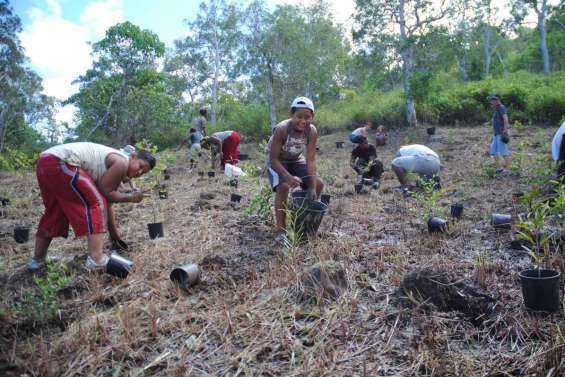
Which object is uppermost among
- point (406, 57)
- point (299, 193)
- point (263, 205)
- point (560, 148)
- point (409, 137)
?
point (406, 57)

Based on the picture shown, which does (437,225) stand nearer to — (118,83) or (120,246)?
(120,246)

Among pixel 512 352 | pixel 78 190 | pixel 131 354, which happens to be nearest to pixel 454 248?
pixel 512 352

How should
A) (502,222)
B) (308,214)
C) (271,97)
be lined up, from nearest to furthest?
1. (308,214)
2. (502,222)
3. (271,97)

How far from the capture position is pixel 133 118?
21391mm

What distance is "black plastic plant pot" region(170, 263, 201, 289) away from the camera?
2.93m

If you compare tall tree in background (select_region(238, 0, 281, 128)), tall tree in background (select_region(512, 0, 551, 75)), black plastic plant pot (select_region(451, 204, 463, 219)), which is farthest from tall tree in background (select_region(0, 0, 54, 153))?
tall tree in background (select_region(512, 0, 551, 75))

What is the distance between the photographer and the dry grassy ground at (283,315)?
2057 mm

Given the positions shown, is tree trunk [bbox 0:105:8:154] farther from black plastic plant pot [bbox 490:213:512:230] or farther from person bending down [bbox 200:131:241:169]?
black plastic plant pot [bbox 490:213:512:230]

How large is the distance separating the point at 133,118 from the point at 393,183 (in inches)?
670

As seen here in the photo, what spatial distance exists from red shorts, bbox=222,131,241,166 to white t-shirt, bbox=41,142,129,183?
607cm

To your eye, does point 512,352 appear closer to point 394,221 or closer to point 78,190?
point 394,221

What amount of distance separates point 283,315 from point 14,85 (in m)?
25.2

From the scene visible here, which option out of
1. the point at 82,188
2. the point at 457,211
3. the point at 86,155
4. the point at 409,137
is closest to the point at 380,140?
the point at 409,137

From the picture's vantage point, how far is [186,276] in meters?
2.92
